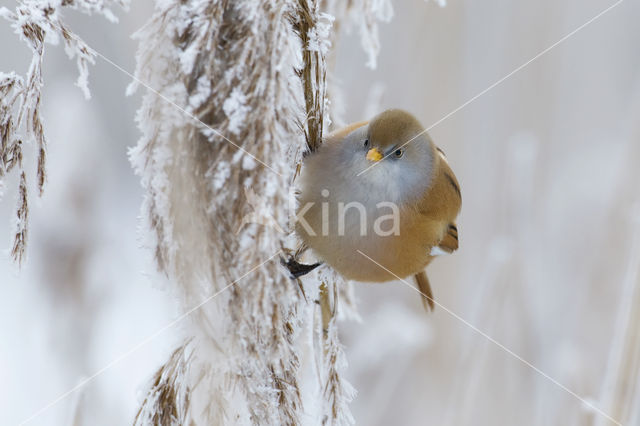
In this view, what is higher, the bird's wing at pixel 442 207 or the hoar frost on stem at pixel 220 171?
the hoar frost on stem at pixel 220 171

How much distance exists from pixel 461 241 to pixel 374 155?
1.43m

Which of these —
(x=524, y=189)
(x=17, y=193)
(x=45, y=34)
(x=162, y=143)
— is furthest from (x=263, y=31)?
(x=524, y=189)

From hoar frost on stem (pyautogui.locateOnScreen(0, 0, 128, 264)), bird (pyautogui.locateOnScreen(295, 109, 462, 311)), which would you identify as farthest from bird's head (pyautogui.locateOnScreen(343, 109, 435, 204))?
hoar frost on stem (pyautogui.locateOnScreen(0, 0, 128, 264))

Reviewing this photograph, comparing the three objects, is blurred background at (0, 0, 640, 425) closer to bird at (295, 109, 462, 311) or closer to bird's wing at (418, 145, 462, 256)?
bird's wing at (418, 145, 462, 256)

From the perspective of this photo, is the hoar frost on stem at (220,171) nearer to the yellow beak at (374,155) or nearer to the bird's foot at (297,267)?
the bird's foot at (297,267)

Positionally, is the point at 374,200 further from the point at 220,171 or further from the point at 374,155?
the point at 220,171

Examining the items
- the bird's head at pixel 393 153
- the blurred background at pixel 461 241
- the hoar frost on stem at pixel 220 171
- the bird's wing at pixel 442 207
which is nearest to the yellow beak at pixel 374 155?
the bird's head at pixel 393 153

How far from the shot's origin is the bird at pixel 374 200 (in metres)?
1.55

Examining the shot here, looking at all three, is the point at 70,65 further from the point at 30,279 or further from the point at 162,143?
the point at 162,143

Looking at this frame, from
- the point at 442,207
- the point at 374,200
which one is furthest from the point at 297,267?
the point at 442,207

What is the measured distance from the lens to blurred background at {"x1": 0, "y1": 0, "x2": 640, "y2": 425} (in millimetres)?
1868

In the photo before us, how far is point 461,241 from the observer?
9.51 ft

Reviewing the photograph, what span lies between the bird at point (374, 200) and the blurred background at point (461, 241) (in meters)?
0.37

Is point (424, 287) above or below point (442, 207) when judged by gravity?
below
